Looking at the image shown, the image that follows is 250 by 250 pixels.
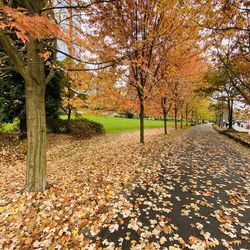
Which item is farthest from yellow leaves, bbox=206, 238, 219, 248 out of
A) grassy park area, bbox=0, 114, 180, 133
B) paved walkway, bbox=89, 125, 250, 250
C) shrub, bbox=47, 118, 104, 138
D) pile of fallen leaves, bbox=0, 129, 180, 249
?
shrub, bbox=47, 118, 104, 138

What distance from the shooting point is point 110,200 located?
4305 millimetres

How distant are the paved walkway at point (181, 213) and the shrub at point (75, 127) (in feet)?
30.8

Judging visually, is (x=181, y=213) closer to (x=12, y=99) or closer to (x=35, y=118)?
(x=35, y=118)

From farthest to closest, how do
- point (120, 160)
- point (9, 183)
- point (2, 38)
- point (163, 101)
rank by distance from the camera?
1. point (163, 101)
2. point (120, 160)
3. point (9, 183)
4. point (2, 38)

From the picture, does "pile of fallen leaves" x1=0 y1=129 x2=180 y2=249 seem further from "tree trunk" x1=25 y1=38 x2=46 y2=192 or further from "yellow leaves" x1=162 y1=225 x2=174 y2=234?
"yellow leaves" x1=162 y1=225 x2=174 y2=234

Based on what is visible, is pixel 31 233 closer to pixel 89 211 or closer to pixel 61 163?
pixel 89 211

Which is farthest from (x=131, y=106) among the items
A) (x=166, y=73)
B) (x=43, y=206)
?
(x=43, y=206)

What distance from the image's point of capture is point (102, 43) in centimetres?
808

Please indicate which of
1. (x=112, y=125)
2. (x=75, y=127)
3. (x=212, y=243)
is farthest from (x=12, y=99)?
(x=112, y=125)

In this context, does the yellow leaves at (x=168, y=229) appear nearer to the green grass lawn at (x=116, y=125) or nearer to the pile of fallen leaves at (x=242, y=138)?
the pile of fallen leaves at (x=242, y=138)

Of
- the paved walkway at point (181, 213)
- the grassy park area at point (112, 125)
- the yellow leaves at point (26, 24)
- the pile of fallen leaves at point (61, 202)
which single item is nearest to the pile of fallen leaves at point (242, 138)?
the paved walkway at point (181, 213)

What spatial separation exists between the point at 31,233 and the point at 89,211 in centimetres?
111

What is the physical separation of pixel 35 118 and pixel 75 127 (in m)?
10.6

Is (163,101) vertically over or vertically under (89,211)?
over
